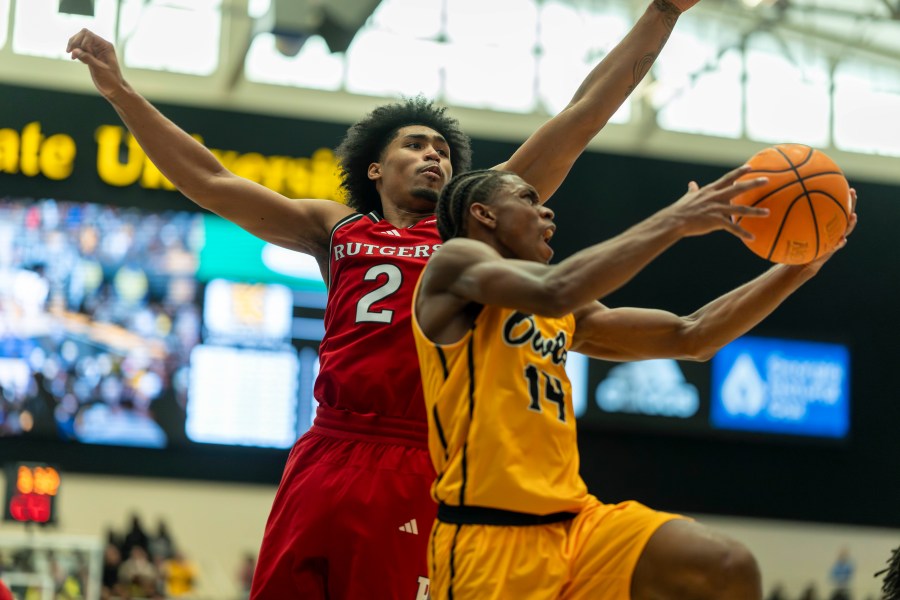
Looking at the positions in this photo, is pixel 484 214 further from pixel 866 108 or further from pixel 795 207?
pixel 866 108

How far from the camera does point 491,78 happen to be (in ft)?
58.9

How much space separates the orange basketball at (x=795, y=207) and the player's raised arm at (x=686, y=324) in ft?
0.67

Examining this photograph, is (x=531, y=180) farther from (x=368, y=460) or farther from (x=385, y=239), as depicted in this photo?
(x=368, y=460)

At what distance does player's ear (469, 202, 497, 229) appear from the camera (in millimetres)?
4387

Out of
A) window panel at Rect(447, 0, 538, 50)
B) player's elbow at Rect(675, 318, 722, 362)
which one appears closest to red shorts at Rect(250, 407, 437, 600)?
player's elbow at Rect(675, 318, 722, 362)

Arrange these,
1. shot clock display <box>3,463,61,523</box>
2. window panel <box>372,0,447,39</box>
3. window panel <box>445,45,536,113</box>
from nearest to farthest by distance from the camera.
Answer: shot clock display <box>3,463,61,523</box>, window panel <box>372,0,447,39</box>, window panel <box>445,45,536,113</box>

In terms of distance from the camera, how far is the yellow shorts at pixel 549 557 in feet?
12.9

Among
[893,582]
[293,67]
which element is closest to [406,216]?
[893,582]

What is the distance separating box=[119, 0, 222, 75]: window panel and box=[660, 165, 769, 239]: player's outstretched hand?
44.6ft

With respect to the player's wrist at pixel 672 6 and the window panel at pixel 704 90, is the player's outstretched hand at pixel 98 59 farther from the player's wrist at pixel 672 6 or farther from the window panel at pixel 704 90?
the window panel at pixel 704 90

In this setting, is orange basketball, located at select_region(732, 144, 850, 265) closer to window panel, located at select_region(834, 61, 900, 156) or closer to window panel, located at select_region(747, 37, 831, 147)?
window panel, located at select_region(747, 37, 831, 147)

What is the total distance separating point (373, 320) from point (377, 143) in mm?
1093

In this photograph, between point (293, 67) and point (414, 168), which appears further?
point (293, 67)

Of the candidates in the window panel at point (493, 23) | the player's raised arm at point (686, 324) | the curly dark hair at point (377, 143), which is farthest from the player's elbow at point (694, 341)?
the window panel at point (493, 23)
